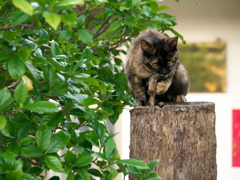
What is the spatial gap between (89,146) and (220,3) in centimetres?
430

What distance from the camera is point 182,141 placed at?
2.70 metres

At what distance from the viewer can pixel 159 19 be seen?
304 cm

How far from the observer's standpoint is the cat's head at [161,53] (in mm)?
3164

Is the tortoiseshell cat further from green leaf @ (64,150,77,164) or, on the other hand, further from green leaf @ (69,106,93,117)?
green leaf @ (64,150,77,164)

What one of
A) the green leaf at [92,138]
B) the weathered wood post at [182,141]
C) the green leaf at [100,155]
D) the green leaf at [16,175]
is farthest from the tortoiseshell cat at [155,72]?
the green leaf at [16,175]

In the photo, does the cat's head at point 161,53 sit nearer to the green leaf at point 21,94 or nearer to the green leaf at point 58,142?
the green leaf at point 58,142

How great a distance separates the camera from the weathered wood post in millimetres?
2705

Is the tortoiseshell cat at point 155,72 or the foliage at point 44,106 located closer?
the foliage at point 44,106

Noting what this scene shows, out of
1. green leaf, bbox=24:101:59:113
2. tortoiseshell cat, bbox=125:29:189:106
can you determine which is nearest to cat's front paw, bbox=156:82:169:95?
tortoiseshell cat, bbox=125:29:189:106

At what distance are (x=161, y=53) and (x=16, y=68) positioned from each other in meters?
1.67

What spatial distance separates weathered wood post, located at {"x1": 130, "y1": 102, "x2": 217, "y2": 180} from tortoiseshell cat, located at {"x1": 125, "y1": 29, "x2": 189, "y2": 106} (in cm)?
52

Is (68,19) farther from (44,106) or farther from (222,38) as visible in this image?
(222,38)

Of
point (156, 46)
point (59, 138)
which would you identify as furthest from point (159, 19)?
point (59, 138)

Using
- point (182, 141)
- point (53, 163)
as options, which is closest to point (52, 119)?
point (53, 163)
